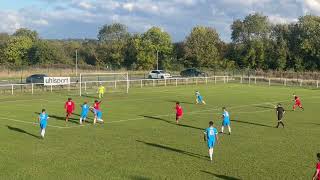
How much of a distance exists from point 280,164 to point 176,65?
82.3 m

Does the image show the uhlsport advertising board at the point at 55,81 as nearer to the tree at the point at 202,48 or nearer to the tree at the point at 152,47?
the tree at the point at 152,47

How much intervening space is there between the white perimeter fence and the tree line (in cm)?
1950

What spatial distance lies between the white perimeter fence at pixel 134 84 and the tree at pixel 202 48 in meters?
21.6

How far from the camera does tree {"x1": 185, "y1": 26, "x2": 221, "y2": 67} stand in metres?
97.7

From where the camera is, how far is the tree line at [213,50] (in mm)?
94312

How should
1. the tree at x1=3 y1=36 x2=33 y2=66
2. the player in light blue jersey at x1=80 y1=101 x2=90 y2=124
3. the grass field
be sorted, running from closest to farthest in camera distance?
the grass field → the player in light blue jersey at x1=80 y1=101 x2=90 y2=124 → the tree at x1=3 y1=36 x2=33 y2=66

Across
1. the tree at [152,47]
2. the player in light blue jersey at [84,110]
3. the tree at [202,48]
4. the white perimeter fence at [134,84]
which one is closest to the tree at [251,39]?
the tree at [202,48]

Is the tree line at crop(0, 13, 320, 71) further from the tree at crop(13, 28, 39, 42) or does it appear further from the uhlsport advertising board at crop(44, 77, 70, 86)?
the uhlsport advertising board at crop(44, 77, 70, 86)

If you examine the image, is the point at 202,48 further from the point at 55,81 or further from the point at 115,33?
the point at 55,81

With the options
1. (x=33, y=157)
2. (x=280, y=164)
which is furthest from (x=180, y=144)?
(x=33, y=157)

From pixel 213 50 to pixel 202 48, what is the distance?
2309 millimetres

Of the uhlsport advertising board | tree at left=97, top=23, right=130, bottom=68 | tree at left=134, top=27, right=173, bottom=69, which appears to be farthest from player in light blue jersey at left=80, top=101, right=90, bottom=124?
tree at left=97, top=23, right=130, bottom=68

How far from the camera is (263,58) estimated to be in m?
96.6

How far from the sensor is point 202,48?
98.2 meters
